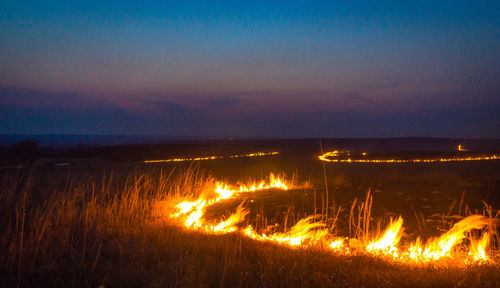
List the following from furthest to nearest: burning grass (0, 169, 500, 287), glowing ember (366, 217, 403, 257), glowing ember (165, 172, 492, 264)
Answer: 1. glowing ember (366, 217, 403, 257)
2. glowing ember (165, 172, 492, 264)
3. burning grass (0, 169, 500, 287)

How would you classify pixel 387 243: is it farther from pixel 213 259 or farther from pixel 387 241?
pixel 213 259

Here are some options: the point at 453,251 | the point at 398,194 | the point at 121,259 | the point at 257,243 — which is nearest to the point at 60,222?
the point at 121,259

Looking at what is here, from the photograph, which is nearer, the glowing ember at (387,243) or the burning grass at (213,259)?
the burning grass at (213,259)

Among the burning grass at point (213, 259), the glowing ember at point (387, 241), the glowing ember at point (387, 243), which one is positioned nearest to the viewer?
the burning grass at point (213, 259)

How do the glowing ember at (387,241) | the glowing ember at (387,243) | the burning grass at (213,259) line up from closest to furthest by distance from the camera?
the burning grass at (213,259)
the glowing ember at (387,241)
the glowing ember at (387,243)

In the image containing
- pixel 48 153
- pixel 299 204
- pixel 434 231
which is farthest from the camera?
pixel 48 153

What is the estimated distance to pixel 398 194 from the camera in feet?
30.4

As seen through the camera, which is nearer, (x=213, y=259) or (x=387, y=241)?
(x=213, y=259)

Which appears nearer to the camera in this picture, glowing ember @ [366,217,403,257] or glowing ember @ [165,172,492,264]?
glowing ember @ [165,172,492,264]

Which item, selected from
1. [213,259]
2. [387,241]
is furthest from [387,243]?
[213,259]

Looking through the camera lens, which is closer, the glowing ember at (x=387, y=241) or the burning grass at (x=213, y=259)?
the burning grass at (x=213, y=259)

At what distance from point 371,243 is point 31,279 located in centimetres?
427

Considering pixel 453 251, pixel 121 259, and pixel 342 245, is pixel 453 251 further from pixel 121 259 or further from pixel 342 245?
pixel 121 259

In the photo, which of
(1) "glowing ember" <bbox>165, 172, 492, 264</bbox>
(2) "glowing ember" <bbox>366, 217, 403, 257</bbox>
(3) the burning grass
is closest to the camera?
(3) the burning grass
